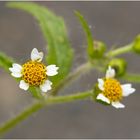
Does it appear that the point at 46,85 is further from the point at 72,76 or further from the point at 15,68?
the point at 72,76

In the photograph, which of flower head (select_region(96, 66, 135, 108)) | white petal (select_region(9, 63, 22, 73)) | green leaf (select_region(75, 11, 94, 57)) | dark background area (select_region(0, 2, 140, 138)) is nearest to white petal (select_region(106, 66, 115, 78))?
flower head (select_region(96, 66, 135, 108))

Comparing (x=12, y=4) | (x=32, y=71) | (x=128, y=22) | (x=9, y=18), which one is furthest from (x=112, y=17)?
(x=32, y=71)

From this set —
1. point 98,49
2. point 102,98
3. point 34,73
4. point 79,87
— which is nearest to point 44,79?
point 34,73

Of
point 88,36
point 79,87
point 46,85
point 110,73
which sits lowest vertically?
point 46,85

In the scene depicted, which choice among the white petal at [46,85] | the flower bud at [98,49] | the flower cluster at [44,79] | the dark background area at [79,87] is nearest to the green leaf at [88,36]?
the flower bud at [98,49]

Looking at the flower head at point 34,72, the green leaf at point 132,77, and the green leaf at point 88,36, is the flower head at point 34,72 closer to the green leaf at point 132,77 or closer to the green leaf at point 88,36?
the green leaf at point 88,36

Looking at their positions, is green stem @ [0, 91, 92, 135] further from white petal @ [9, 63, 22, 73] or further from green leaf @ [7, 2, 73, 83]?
white petal @ [9, 63, 22, 73]
